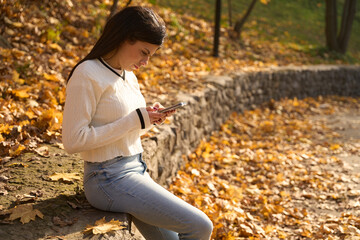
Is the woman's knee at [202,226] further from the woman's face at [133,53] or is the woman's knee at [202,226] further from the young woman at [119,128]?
the woman's face at [133,53]

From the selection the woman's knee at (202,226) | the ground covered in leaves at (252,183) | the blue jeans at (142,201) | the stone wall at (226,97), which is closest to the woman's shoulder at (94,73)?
the blue jeans at (142,201)

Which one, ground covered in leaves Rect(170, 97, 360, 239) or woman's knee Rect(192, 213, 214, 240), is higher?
woman's knee Rect(192, 213, 214, 240)

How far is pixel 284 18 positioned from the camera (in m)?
16.7

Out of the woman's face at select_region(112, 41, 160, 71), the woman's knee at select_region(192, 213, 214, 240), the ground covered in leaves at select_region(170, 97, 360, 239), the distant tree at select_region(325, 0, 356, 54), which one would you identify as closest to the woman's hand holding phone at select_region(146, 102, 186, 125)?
the woman's face at select_region(112, 41, 160, 71)

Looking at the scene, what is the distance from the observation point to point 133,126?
92.6 inches

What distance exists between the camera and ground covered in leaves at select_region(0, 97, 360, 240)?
2.55 meters

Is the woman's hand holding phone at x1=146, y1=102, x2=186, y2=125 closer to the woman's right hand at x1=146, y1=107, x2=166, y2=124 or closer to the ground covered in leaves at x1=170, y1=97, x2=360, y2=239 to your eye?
the woman's right hand at x1=146, y1=107, x2=166, y2=124

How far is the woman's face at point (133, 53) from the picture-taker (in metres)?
2.34

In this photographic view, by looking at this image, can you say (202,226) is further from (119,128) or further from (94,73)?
(94,73)

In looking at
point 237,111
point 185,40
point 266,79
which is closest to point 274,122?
point 237,111

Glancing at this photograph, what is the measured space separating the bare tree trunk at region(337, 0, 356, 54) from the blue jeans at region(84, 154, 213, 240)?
12.6 meters

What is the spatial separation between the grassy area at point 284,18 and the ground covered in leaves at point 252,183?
17.9 feet

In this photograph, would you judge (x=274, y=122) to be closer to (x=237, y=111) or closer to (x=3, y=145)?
(x=237, y=111)

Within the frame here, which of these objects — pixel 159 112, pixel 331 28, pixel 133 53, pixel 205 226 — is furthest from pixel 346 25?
pixel 205 226
